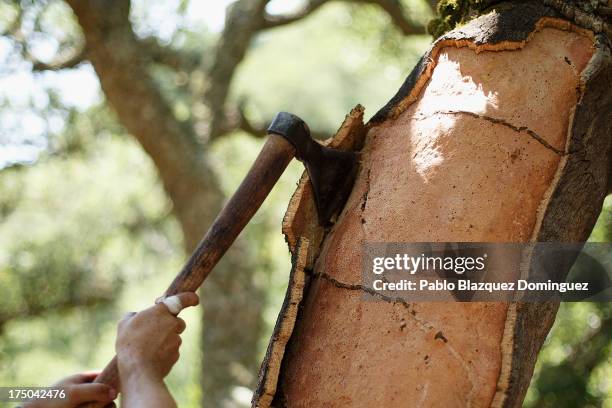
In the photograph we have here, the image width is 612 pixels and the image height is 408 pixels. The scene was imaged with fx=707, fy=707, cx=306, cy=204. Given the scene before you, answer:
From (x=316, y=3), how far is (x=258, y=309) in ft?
8.45

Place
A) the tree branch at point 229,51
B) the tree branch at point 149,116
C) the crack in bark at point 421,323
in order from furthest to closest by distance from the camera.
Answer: the tree branch at point 229,51 → the tree branch at point 149,116 → the crack in bark at point 421,323

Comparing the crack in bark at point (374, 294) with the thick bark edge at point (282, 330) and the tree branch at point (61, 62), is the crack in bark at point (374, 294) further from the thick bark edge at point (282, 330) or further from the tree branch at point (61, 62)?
the tree branch at point (61, 62)

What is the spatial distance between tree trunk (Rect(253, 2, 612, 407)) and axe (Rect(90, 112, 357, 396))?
0.03 m

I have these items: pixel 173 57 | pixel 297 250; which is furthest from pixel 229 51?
pixel 297 250

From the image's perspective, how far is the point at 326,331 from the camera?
1.16 m

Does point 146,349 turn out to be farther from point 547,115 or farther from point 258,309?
point 258,309

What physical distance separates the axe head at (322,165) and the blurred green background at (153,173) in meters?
2.60

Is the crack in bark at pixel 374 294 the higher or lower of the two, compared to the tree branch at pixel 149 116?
lower

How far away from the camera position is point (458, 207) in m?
1.14

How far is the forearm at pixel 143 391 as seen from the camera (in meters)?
1.25

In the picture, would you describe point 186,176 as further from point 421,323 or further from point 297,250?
point 421,323

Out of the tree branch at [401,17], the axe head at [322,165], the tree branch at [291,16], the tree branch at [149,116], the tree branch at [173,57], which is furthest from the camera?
the tree branch at [173,57]

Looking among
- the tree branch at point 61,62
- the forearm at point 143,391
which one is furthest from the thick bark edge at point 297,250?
the tree branch at point 61,62

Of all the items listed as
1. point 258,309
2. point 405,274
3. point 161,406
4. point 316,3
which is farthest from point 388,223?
point 316,3
